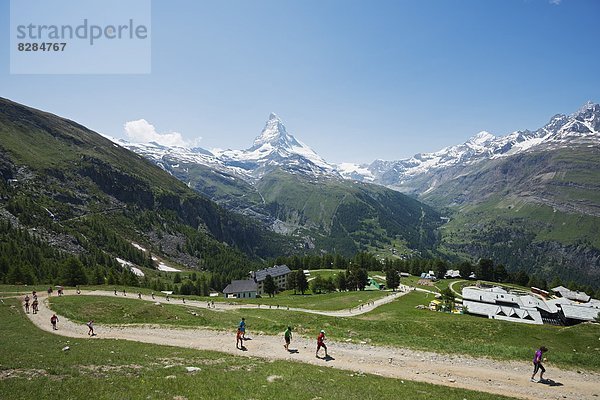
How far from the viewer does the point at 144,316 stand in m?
47.8

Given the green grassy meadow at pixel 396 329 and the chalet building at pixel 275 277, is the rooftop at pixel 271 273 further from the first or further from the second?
the green grassy meadow at pixel 396 329

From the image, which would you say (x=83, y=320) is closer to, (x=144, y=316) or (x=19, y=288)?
(x=144, y=316)

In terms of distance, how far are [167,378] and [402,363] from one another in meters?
21.4

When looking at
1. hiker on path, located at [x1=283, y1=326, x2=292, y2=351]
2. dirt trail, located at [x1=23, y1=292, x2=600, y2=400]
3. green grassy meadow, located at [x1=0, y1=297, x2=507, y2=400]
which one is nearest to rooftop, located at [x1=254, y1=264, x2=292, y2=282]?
dirt trail, located at [x1=23, y1=292, x2=600, y2=400]

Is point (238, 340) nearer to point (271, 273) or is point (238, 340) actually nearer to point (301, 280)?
point (301, 280)

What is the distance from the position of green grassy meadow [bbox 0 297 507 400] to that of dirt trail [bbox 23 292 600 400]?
2.72m

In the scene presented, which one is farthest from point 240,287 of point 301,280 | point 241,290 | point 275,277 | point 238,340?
point 238,340

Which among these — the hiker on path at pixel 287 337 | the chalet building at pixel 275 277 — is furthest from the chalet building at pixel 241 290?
the hiker on path at pixel 287 337

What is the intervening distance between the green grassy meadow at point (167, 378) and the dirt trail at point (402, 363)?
8.94ft

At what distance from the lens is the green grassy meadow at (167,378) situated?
1925cm

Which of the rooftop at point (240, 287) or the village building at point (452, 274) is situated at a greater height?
the rooftop at point (240, 287)

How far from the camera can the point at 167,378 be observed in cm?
2178

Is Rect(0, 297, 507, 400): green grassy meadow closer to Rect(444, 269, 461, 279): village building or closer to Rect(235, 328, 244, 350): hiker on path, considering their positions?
Rect(235, 328, 244, 350): hiker on path

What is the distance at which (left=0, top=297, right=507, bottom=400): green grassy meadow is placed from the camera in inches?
758
